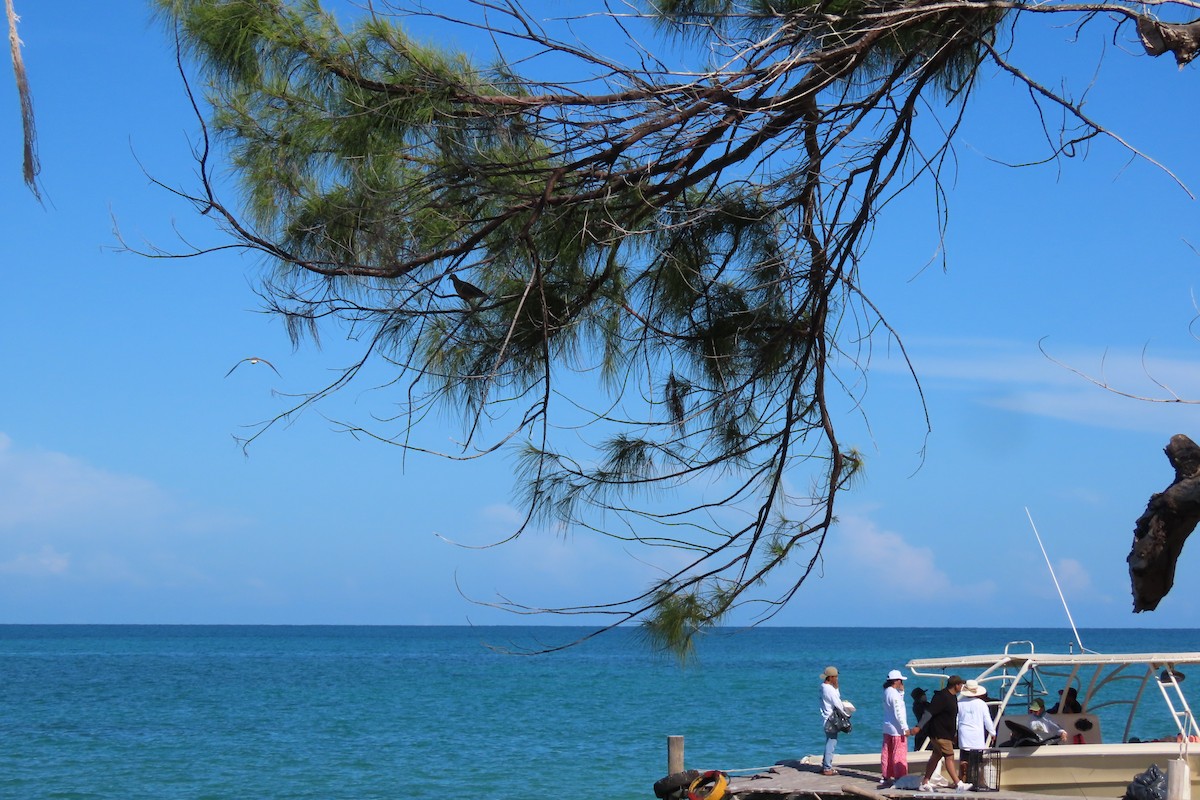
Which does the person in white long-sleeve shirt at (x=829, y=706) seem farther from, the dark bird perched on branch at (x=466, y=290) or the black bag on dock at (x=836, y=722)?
the dark bird perched on branch at (x=466, y=290)

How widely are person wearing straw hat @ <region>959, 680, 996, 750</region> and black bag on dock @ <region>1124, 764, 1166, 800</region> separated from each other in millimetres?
1263

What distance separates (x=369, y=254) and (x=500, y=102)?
641mm

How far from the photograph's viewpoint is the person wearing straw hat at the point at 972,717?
37.6 feet

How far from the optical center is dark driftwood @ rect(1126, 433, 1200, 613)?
2729 mm

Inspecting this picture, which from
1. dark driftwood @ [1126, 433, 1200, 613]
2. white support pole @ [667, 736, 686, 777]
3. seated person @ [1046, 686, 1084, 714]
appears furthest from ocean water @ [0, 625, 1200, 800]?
seated person @ [1046, 686, 1084, 714]

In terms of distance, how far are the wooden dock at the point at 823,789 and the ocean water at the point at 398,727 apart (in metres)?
2.20

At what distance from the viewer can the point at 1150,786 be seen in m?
10.6

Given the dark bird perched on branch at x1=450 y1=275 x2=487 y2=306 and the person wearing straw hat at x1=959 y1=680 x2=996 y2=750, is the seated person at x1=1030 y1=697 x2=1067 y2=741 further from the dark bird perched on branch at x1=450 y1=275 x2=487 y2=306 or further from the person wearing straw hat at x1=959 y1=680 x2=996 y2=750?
the dark bird perched on branch at x1=450 y1=275 x2=487 y2=306

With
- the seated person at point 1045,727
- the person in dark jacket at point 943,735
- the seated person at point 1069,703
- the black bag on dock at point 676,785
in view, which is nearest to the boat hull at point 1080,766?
the seated person at point 1045,727

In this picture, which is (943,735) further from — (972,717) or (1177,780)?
(1177,780)

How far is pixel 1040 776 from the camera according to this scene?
12.0m

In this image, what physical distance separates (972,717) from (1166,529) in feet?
30.5

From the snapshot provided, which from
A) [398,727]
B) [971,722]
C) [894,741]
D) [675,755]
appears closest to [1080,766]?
[971,722]

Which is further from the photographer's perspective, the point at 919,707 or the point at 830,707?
the point at 919,707
